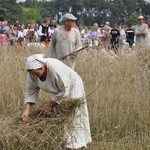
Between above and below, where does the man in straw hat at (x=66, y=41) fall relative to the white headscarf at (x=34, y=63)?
below

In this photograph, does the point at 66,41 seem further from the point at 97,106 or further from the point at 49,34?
the point at 49,34

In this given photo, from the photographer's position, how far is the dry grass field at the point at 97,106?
4355 millimetres

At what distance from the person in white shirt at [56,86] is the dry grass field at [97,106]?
15 centimetres

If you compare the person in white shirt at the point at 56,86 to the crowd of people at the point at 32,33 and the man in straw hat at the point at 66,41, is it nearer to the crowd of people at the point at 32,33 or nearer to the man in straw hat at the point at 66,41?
the man in straw hat at the point at 66,41

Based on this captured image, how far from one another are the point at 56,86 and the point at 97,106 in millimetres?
1890

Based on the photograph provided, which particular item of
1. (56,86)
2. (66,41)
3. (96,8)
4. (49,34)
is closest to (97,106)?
(66,41)

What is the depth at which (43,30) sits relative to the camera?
13250 millimetres

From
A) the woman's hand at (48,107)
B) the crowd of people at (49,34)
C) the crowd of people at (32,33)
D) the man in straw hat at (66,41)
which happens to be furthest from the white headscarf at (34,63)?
the crowd of people at (32,33)

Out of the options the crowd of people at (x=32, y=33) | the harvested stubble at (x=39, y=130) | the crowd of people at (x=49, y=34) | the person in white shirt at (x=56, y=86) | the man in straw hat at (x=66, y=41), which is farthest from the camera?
the crowd of people at (x=32, y=33)

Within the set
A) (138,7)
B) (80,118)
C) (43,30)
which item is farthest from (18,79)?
(138,7)

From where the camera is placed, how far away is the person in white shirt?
173 inches

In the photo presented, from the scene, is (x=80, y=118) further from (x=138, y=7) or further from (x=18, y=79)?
(x=138, y=7)

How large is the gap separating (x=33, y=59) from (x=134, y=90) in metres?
2.88

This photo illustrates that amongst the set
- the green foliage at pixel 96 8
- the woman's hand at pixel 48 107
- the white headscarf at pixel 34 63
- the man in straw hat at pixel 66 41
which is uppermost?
the white headscarf at pixel 34 63
